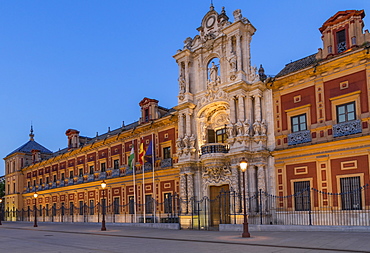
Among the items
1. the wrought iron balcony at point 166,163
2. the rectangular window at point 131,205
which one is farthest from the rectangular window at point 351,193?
the rectangular window at point 131,205

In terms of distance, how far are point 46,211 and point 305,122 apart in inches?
1543

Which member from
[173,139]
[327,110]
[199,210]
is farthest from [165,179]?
[327,110]

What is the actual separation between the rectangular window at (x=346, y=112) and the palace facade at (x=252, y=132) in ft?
0.18

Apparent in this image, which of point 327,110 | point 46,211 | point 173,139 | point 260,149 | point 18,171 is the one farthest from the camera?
point 18,171

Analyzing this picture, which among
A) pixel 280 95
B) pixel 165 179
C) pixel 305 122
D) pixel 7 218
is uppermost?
pixel 280 95

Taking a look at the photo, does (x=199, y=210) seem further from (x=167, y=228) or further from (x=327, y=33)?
(x=327, y=33)

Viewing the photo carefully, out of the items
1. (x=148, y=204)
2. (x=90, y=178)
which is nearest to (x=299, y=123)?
(x=148, y=204)

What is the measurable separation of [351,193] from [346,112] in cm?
440

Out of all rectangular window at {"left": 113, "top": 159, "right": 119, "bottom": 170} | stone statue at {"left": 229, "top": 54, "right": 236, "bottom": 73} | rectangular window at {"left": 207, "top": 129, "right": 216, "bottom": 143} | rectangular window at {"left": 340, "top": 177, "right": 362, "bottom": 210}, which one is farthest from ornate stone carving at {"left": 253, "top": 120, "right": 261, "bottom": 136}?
rectangular window at {"left": 113, "top": 159, "right": 119, "bottom": 170}

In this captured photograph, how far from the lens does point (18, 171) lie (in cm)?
5822

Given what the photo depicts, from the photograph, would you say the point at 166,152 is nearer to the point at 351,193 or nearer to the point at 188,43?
A: the point at 188,43

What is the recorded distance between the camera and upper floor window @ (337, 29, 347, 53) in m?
21.8

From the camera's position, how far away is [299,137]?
22828 millimetres

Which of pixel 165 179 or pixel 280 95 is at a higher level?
pixel 280 95
